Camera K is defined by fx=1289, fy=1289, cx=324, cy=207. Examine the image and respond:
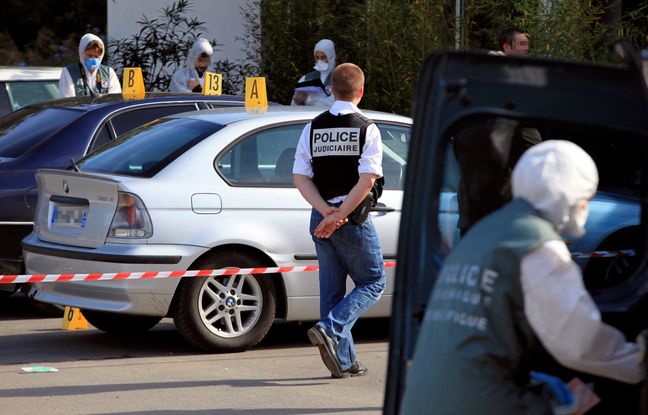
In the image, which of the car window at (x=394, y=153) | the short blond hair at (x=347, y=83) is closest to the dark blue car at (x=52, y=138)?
the car window at (x=394, y=153)

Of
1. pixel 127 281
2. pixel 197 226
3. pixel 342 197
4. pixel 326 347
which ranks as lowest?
pixel 326 347

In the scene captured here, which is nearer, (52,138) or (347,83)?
(347,83)

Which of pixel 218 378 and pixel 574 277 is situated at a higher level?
pixel 574 277

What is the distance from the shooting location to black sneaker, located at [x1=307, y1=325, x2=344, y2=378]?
7199 mm

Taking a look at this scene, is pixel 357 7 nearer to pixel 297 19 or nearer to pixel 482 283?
pixel 297 19

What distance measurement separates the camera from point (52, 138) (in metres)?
9.43

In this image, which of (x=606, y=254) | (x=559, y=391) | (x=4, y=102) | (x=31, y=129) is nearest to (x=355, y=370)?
(x=606, y=254)

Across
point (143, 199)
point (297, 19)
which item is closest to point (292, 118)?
point (143, 199)

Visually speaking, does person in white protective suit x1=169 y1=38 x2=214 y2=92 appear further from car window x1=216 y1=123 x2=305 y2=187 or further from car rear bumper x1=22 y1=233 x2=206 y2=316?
car rear bumper x1=22 y1=233 x2=206 y2=316

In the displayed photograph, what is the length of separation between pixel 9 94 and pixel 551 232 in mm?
9192

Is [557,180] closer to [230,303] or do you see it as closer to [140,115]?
[230,303]

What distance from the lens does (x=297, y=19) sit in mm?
15453

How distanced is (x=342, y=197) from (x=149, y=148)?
1.79 meters

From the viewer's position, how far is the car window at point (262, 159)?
8.30 meters
